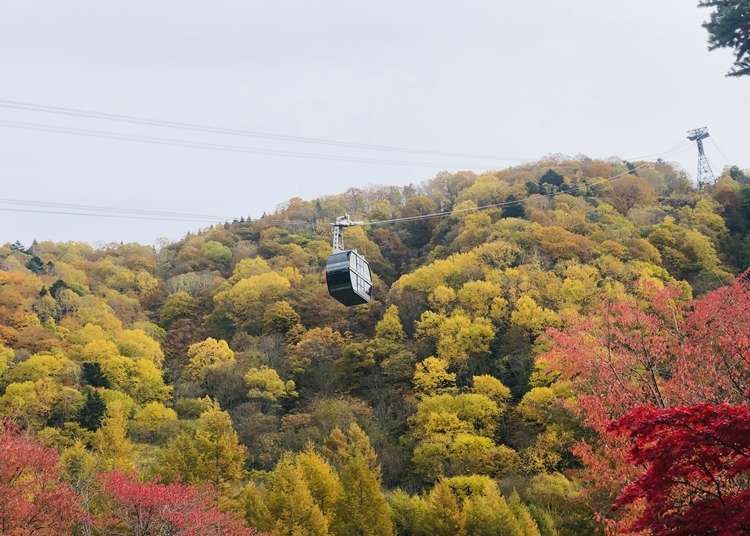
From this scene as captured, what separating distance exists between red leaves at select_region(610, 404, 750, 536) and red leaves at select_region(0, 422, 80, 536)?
692 inches

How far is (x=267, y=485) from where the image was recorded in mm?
33906

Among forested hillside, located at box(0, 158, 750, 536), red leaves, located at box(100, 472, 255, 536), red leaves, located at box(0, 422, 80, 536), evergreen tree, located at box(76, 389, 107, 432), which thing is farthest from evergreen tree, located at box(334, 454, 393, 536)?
evergreen tree, located at box(76, 389, 107, 432)

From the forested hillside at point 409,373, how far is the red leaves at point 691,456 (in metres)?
0.03

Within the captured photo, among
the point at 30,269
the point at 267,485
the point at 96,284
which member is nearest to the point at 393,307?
the point at 267,485

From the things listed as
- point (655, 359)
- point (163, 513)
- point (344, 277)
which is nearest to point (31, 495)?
point (163, 513)

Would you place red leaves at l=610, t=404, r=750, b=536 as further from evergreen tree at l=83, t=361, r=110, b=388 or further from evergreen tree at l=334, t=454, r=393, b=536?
evergreen tree at l=83, t=361, r=110, b=388

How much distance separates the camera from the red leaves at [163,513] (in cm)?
2369

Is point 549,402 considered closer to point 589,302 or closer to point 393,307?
point 589,302

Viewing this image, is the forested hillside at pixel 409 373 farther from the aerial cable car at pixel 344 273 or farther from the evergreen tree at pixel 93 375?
the aerial cable car at pixel 344 273

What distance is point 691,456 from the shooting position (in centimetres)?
868

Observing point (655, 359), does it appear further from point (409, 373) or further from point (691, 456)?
point (409, 373)

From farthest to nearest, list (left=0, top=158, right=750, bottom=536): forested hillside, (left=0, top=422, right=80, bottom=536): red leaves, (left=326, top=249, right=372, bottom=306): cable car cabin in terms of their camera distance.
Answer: (left=0, top=422, right=80, bottom=536): red leaves
(left=326, top=249, right=372, bottom=306): cable car cabin
(left=0, top=158, right=750, bottom=536): forested hillside

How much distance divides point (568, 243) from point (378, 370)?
55.3ft

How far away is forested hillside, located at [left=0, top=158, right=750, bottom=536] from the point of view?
53.3 feet
